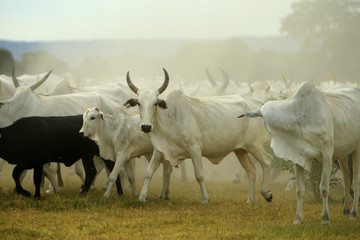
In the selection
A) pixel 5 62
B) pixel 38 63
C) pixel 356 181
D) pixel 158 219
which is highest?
pixel 38 63

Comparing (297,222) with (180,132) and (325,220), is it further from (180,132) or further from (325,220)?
(180,132)

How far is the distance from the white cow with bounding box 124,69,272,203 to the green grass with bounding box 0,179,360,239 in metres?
0.68

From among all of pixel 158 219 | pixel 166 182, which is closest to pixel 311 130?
pixel 158 219

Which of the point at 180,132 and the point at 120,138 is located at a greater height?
the point at 180,132

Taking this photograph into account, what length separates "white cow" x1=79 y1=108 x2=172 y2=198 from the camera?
10.5 m

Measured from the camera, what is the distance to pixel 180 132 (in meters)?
10.1

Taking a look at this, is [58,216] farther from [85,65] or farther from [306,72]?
[85,65]

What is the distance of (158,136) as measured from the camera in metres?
10.2

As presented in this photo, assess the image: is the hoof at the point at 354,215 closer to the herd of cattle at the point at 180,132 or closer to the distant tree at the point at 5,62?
the herd of cattle at the point at 180,132

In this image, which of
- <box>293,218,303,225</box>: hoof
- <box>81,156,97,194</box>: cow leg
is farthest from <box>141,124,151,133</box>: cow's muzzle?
<box>293,218,303,225</box>: hoof

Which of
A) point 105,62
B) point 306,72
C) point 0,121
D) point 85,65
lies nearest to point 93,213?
point 0,121

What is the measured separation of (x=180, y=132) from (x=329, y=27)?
51466 mm

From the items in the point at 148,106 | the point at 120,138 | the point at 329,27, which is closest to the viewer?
the point at 148,106

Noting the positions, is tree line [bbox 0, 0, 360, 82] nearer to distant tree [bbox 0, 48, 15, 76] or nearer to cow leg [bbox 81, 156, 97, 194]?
distant tree [bbox 0, 48, 15, 76]
